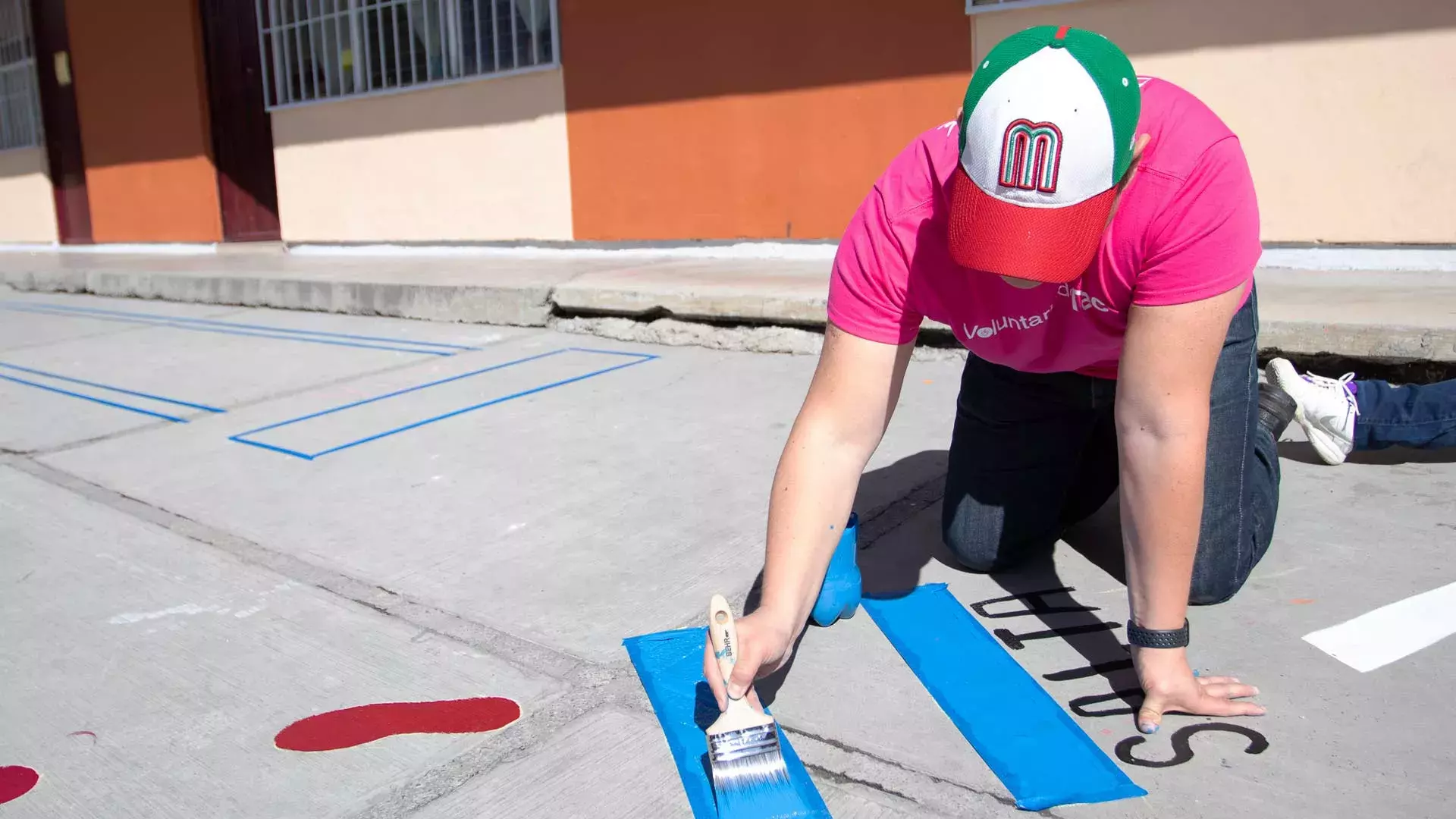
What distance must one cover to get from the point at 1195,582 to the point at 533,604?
1.31 metres

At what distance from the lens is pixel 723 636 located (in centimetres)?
153

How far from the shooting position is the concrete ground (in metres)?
1.65

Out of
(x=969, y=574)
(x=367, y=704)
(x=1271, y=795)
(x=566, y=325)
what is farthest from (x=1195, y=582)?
(x=566, y=325)

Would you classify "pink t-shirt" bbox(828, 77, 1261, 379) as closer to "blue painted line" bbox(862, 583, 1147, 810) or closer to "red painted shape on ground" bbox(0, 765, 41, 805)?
"blue painted line" bbox(862, 583, 1147, 810)

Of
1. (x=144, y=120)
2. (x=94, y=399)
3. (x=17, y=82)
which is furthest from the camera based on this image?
(x=17, y=82)

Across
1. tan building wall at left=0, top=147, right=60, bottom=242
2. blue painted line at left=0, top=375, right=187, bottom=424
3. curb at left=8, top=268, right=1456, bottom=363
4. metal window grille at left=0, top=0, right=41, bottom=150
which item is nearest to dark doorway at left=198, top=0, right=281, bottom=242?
curb at left=8, top=268, right=1456, bottom=363

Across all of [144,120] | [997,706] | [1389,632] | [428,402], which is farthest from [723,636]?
[144,120]

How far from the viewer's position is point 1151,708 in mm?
1740

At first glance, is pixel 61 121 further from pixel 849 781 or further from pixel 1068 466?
pixel 849 781

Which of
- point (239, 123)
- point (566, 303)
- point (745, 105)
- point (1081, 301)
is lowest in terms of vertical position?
point (566, 303)

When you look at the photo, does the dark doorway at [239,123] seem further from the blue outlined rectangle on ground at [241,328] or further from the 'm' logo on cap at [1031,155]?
the 'm' logo on cap at [1031,155]

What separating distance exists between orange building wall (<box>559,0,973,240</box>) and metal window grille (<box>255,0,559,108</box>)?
1.51 feet

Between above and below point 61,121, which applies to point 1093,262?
below

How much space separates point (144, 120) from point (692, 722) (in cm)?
1082
